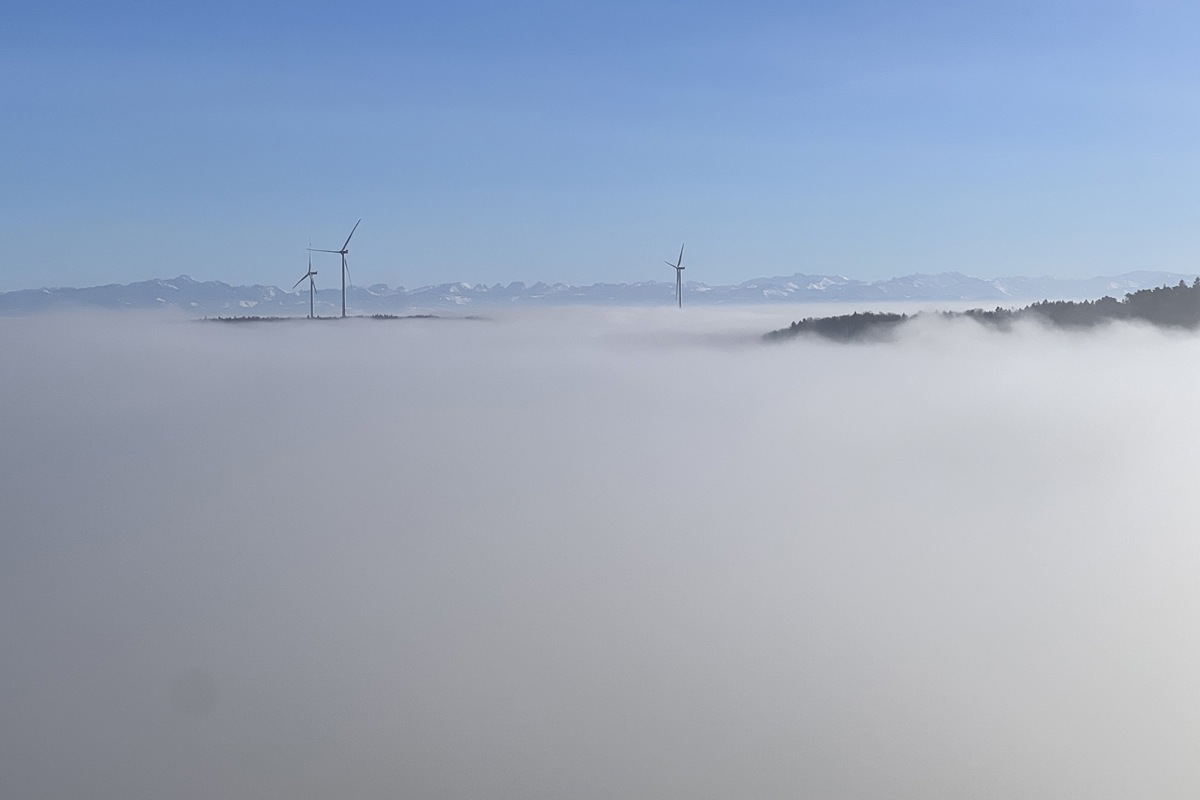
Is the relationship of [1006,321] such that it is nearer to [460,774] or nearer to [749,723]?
[749,723]

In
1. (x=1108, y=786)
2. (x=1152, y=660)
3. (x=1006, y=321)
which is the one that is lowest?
(x=1108, y=786)

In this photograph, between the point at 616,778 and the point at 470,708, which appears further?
the point at 470,708

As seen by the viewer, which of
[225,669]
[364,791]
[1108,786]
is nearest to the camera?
[364,791]

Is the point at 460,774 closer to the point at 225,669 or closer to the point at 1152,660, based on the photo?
the point at 225,669

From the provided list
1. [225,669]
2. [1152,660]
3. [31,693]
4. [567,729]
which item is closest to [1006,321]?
[1152,660]

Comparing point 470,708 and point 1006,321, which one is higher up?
point 1006,321

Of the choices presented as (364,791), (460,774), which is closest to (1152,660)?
(460,774)

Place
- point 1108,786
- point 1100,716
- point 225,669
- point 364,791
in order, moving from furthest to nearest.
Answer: point 225,669 → point 1100,716 → point 1108,786 → point 364,791

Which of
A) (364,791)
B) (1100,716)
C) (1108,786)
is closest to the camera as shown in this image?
(364,791)

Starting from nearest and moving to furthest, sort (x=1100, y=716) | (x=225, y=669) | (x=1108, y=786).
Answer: (x=1108, y=786) < (x=1100, y=716) < (x=225, y=669)
